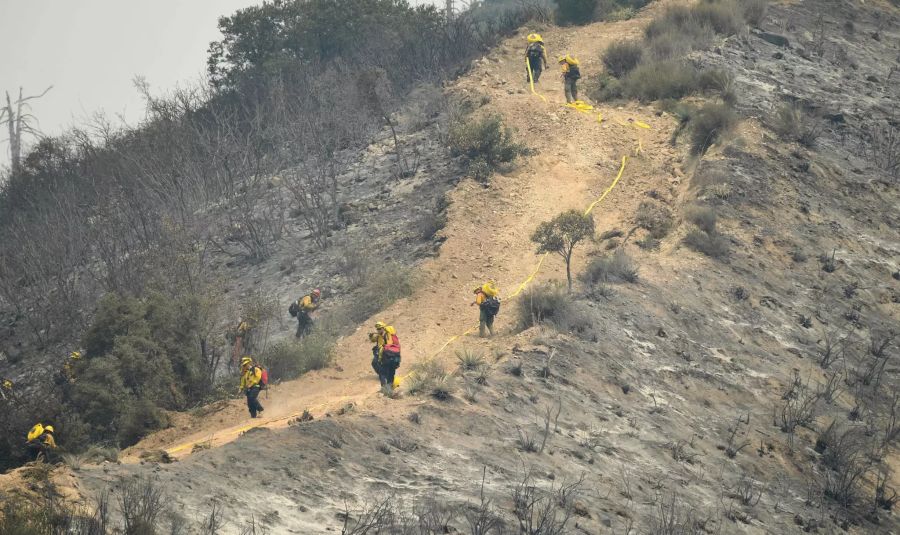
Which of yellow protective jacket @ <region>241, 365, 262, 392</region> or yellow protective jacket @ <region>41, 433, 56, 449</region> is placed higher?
yellow protective jacket @ <region>41, 433, 56, 449</region>

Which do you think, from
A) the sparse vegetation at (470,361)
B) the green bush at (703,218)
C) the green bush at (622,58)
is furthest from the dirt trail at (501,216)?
the green bush at (703,218)

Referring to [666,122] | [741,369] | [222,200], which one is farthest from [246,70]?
[741,369]

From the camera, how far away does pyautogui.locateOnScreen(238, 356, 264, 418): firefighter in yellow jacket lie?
1905cm

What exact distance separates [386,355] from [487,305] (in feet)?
9.93

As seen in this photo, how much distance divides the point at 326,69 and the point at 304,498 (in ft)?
95.4

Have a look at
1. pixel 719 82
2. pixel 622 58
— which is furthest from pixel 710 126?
pixel 622 58

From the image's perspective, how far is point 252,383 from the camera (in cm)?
1905

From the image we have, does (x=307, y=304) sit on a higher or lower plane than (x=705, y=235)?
higher

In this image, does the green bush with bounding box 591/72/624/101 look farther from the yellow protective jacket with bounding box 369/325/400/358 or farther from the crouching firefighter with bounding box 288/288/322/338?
the yellow protective jacket with bounding box 369/325/400/358

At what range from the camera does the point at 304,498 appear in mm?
13625

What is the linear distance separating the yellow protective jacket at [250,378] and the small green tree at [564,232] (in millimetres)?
6964

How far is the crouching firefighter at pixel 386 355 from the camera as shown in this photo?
61.5 feet

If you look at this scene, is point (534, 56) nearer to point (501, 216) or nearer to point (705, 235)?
point (501, 216)

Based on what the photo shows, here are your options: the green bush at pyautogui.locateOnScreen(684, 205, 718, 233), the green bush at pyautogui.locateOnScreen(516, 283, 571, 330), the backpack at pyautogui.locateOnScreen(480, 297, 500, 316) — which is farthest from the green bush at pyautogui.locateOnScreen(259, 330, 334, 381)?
the green bush at pyautogui.locateOnScreen(684, 205, 718, 233)
